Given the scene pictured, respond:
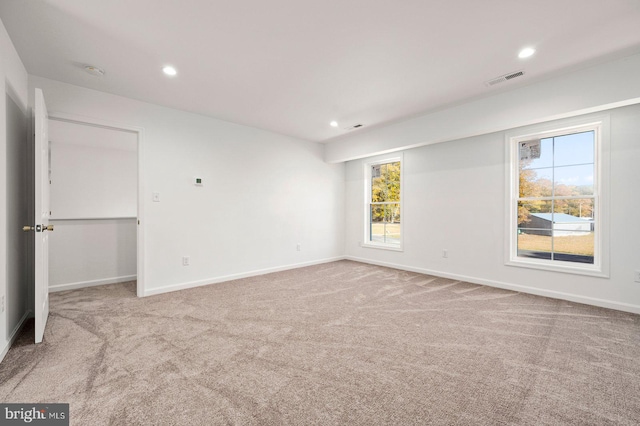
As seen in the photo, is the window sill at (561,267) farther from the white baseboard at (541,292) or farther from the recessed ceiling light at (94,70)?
the recessed ceiling light at (94,70)

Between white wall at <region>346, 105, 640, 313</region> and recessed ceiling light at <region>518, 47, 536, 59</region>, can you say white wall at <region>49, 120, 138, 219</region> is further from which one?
recessed ceiling light at <region>518, 47, 536, 59</region>

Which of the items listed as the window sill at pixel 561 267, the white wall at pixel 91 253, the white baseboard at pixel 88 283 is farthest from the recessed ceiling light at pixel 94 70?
the window sill at pixel 561 267

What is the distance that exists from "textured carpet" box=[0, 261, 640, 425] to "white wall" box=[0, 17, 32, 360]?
0.34m

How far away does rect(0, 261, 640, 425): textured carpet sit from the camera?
1540 millimetres

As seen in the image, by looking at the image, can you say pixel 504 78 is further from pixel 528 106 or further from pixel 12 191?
pixel 12 191

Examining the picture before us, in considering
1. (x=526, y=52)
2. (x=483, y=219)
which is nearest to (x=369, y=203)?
(x=483, y=219)

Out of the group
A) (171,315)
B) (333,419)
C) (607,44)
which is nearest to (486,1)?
(607,44)

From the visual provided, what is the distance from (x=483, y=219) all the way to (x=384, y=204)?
195cm

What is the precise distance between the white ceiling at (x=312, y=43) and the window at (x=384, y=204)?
2133 mm

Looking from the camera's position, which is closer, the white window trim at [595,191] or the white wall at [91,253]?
the white window trim at [595,191]

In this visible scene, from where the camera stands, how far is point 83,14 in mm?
2057

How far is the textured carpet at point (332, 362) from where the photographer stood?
5.05 feet

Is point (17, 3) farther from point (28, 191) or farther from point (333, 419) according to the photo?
point (333, 419)

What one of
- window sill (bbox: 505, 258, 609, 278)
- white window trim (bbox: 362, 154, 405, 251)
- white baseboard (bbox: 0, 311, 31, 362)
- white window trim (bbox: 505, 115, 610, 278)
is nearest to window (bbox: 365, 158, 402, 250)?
white window trim (bbox: 362, 154, 405, 251)
